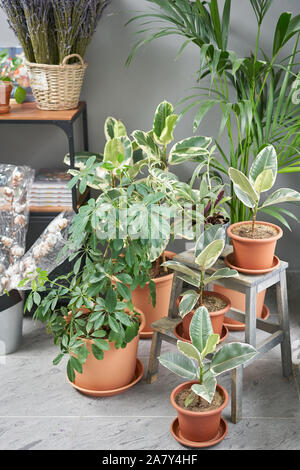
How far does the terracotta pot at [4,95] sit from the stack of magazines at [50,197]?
1.28 feet

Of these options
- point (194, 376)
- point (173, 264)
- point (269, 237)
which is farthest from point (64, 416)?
point (269, 237)

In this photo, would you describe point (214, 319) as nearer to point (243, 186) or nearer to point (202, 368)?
point (202, 368)

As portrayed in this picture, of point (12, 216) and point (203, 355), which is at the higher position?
point (12, 216)

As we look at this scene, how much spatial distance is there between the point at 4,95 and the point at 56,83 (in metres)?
0.25

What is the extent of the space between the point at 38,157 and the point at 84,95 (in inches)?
16.2

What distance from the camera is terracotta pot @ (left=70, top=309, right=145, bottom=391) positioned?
2.40 metres

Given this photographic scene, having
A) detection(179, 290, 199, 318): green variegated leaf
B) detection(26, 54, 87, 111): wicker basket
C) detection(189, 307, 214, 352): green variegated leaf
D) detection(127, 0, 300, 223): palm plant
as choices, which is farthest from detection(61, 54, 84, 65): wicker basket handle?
detection(189, 307, 214, 352): green variegated leaf

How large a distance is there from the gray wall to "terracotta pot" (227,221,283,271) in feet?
3.69

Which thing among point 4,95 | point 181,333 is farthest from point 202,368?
point 4,95

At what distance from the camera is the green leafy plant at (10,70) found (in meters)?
2.92

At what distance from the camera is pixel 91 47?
313 centimetres

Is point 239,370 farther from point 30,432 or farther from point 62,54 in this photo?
point 62,54

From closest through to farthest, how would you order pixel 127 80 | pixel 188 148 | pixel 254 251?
pixel 254 251 < pixel 188 148 < pixel 127 80

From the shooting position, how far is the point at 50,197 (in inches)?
119
